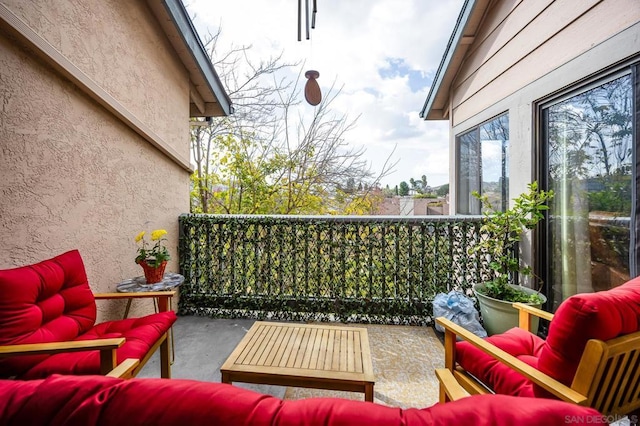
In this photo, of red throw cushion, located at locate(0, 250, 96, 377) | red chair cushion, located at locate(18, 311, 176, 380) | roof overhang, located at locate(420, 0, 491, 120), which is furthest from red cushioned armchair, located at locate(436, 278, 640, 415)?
roof overhang, located at locate(420, 0, 491, 120)

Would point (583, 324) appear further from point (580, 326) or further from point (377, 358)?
point (377, 358)

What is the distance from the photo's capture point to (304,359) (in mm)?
1792

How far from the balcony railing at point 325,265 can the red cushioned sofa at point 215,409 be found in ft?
9.52

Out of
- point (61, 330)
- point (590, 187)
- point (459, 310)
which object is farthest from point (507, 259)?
point (61, 330)

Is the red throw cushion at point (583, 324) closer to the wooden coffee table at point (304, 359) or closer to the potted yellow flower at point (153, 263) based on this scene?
the wooden coffee table at point (304, 359)

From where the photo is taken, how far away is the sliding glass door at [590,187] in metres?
2.04

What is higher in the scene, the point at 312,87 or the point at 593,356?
the point at 312,87

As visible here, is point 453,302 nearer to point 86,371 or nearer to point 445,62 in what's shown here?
point 86,371

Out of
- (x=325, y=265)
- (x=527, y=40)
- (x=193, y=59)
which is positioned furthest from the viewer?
(x=193, y=59)

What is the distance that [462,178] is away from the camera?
4.74 m

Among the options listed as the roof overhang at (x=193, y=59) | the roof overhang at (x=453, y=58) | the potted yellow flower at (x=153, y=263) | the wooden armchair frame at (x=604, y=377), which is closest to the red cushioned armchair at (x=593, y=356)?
the wooden armchair frame at (x=604, y=377)

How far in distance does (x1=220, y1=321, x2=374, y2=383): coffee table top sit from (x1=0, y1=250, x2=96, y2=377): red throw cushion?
1112mm

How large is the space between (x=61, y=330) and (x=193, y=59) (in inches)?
139

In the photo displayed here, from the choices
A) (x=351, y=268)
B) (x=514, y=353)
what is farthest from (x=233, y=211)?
(x=514, y=353)
